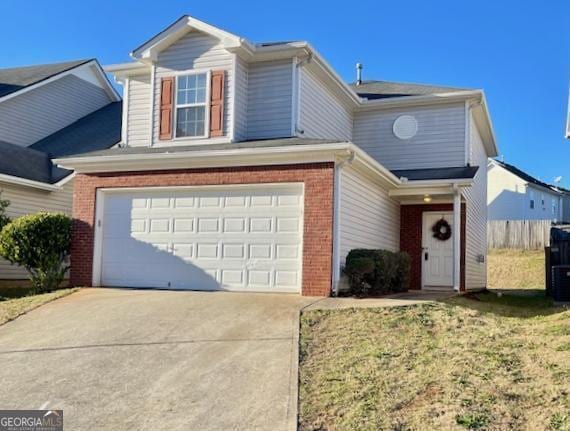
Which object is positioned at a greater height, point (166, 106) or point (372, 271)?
point (166, 106)

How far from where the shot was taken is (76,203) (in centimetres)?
1362

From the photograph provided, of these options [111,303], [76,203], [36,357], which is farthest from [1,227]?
[36,357]

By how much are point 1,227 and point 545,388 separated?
12816mm

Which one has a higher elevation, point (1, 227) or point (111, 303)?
point (1, 227)

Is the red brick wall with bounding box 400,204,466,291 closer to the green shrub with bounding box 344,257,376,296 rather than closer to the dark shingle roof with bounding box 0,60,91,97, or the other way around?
the green shrub with bounding box 344,257,376,296

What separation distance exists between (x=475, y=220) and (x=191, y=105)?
10221 mm

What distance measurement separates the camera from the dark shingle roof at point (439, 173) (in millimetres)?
15180

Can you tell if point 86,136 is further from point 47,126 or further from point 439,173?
point 439,173

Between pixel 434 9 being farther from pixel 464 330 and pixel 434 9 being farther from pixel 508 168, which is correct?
pixel 508 168

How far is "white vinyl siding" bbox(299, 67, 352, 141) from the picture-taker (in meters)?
14.0

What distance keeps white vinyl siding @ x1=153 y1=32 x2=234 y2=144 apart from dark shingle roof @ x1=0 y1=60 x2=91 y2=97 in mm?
9498

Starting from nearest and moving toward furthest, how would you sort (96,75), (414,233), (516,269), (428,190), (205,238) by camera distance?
(205,238) → (428,190) → (414,233) → (96,75) → (516,269)

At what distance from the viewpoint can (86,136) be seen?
70.1ft

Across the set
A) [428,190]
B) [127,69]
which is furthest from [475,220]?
[127,69]
